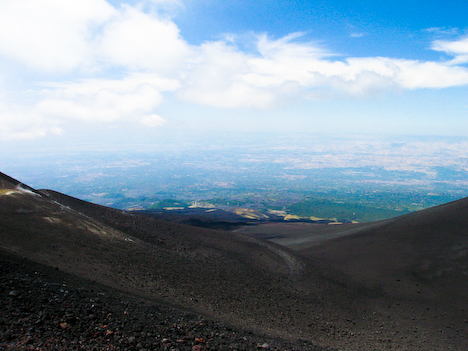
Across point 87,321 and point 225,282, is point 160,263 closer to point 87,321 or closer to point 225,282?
point 225,282

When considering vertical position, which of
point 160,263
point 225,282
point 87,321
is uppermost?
point 87,321

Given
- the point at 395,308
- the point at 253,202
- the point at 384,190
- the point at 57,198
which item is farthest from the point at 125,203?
the point at 384,190

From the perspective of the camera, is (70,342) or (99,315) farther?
(99,315)

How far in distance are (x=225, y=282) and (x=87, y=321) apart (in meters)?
9.16

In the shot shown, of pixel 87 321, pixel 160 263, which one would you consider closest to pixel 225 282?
pixel 160 263

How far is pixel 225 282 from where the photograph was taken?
49.3 feet

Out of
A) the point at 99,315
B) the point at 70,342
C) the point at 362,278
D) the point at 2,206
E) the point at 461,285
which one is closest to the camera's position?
the point at 70,342

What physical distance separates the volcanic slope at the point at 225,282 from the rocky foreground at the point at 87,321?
5.29ft

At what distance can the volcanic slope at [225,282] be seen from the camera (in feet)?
37.7

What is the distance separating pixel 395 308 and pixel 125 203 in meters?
105

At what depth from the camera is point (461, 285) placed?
59.5ft

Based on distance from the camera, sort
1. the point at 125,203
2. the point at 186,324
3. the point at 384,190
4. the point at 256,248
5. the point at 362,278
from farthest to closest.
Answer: the point at 384,190, the point at 125,203, the point at 256,248, the point at 362,278, the point at 186,324

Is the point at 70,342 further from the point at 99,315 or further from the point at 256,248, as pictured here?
the point at 256,248

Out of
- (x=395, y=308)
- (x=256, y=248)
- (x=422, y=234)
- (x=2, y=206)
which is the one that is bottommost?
(x=395, y=308)
